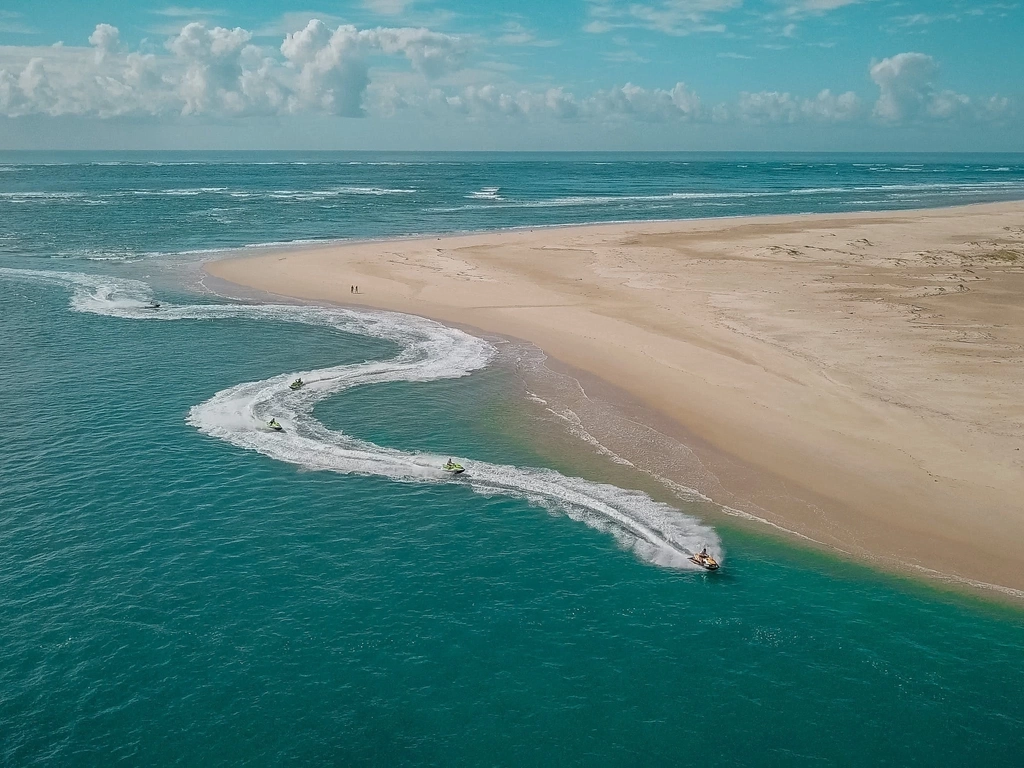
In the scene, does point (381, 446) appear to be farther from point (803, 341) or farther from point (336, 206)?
point (336, 206)

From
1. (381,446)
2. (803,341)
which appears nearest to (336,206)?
(803,341)

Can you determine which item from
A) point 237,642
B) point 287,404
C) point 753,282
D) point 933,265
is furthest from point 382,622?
point 933,265

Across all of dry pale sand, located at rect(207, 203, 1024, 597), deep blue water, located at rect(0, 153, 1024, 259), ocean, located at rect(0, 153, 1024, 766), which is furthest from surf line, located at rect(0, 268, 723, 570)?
deep blue water, located at rect(0, 153, 1024, 259)

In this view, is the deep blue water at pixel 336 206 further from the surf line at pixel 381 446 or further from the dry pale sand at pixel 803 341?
the surf line at pixel 381 446

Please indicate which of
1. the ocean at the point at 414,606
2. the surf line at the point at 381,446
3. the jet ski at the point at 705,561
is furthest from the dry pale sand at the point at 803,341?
the jet ski at the point at 705,561

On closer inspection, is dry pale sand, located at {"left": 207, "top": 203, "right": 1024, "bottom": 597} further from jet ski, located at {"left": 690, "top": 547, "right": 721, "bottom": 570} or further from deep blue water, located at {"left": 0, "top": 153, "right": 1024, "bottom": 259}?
deep blue water, located at {"left": 0, "top": 153, "right": 1024, "bottom": 259}

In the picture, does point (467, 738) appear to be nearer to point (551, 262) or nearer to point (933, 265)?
point (551, 262)
